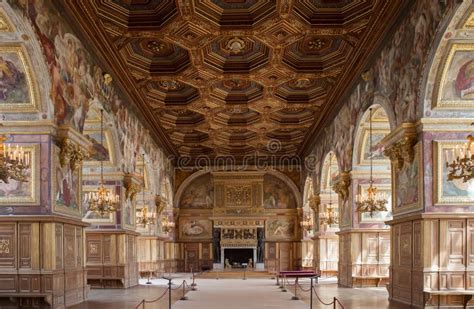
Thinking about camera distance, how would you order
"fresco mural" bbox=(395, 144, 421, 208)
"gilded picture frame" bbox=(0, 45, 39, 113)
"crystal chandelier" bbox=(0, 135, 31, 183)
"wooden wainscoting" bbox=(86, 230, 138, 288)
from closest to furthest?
1. "crystal chandelier" bbox=(0, 135, 31, 183)
2. "gilded picture frame" bbox=(0, 45, 39, 113)
3. "fresco mural" bbox=(395, 144, 421, 208)
4. "wooden wainscoting" bbox=(86, 230, 138, 288)

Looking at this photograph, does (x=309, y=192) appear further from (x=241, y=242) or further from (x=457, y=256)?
(x=457, y=256)

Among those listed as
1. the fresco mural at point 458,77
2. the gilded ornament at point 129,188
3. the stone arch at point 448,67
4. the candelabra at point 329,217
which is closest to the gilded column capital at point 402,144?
the stone arch at point 448,67

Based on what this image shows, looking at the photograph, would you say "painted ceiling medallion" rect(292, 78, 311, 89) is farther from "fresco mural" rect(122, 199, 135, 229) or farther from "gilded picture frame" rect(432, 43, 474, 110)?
"gilded picture frame" rect(432, 43, 474, 110)

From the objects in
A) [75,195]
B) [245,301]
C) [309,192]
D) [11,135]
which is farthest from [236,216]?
[11,135]

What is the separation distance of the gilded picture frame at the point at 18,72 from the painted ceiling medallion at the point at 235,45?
23.1 ft

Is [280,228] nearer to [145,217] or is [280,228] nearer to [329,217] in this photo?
[329,217]

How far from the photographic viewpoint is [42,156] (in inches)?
587

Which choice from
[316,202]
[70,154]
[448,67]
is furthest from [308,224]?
[448,67]

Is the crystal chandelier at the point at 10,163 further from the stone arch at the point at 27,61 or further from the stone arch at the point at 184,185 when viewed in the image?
the stone arch at the point at 184,185

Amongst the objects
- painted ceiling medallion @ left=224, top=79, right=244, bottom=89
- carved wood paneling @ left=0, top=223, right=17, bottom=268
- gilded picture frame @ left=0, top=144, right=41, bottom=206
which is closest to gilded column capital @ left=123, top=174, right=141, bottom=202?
painted ceiling medallion @ left=224, top=79, right=244, bottom=89

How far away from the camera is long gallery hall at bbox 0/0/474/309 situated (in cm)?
1437

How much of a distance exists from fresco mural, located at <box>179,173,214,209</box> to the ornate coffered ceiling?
11.9 m

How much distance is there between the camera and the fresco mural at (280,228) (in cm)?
4350

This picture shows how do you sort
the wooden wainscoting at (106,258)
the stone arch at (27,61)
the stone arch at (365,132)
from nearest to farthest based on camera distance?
the stone arch at (27,61) → the stone arch at (365,132) → the wooden wainscoting at (106,258)
